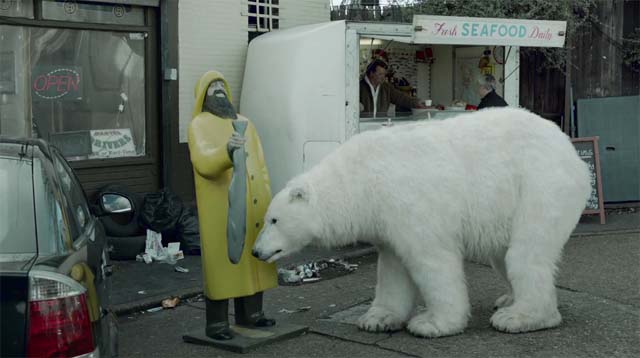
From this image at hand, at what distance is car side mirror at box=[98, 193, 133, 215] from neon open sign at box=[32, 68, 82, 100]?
14.9ft

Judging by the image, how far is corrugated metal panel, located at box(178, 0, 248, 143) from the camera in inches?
412

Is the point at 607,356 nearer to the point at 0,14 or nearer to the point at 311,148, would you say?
the point at 311,148

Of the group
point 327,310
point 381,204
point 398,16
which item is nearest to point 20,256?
point 381,204

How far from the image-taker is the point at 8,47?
350 inches

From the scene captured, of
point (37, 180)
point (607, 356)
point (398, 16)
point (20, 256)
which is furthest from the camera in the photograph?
point (398, 16)

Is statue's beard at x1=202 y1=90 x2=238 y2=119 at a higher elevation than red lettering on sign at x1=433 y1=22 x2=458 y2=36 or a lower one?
lower

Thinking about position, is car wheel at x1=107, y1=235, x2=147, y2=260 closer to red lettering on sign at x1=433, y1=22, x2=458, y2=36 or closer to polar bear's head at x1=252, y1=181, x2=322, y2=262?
polar bear's head at x1=252, y1=181, x2=322, y2=262

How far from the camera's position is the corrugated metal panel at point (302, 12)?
38.3 feet

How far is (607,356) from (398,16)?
9.29 metres

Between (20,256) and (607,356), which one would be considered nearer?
(20,256)

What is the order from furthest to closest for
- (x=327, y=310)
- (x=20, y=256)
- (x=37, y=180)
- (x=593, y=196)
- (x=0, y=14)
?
(x=593, y=196) < (x=0, y=14) < (x=327, y=310) < (x=37, y=180) < (x=20, y=256)

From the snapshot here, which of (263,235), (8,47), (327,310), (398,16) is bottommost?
(327,310)

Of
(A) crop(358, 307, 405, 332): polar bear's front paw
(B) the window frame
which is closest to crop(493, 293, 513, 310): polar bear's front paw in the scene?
(A) crop(358, 307, 405, 332): polar bear's front paw

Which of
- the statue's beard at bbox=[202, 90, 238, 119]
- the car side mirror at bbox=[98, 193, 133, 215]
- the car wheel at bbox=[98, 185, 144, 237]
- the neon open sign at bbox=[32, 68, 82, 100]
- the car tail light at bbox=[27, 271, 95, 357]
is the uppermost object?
the neon open sign at bbox=[32, 68, 82, 100]
